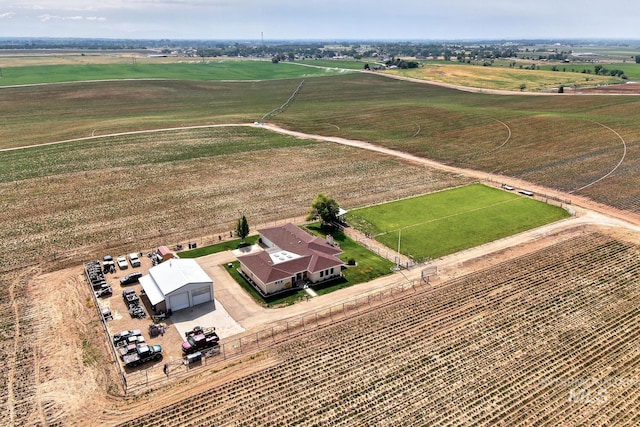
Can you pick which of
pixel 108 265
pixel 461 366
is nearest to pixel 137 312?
pixel 108 265

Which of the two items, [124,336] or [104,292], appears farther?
[104,292]

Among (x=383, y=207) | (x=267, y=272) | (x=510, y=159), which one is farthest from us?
(x=510, y=159)

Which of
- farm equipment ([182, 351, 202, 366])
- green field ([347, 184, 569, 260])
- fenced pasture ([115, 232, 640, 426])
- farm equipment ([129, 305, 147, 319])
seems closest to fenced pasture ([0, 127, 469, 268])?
green field ([347, 184, 569, 260])

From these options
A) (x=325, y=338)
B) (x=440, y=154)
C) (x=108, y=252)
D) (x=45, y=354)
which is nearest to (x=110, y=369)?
(x=45, y=354)

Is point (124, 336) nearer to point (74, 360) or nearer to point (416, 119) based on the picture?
point (74, 360)

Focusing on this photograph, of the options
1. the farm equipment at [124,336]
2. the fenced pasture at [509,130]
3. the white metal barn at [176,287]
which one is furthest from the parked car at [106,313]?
the fenced pasture at [509,130]

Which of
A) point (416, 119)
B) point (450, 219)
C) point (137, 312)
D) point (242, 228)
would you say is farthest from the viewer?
point (416, 119)

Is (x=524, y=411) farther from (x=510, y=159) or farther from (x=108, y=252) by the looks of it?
(x=510, y=159)
